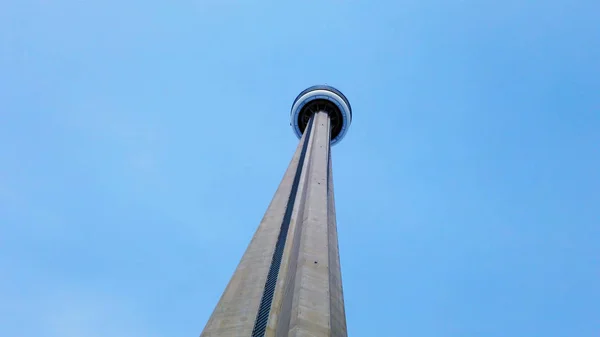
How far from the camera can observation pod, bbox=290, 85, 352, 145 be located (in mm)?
44375

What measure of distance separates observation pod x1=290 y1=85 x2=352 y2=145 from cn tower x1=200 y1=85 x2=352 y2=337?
12.6m

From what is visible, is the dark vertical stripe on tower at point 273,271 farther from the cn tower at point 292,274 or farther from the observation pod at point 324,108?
the observation pod at point 324,108

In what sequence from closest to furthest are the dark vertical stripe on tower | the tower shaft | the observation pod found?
the tower shaft
the dark vertical stripe on tower
the observation pod

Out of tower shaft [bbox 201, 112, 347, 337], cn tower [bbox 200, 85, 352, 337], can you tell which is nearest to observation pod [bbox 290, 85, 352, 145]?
cn tower [bbox 200, 85, 352, 337]

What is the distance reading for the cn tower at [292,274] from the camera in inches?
529

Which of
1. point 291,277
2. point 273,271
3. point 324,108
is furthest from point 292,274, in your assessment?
point 324,108

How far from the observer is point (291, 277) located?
16.6 metres

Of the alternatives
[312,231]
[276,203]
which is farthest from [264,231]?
[312,231]

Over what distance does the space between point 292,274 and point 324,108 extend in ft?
95.7

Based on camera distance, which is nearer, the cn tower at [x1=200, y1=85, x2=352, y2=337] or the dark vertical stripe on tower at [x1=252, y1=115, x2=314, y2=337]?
the cn tower at [x1=200, y1=85, x2=352, y2=337]

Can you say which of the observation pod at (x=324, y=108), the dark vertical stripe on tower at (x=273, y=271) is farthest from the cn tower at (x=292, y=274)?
the observation pod at (x=324, y=108)

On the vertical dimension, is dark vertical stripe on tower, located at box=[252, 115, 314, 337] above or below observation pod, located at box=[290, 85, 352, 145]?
below

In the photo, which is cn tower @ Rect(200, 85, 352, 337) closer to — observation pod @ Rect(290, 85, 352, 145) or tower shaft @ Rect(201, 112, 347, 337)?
tower shaft @ Rect(201, 112, 347, 337)

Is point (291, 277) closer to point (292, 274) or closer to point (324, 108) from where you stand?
point (292, 274)
